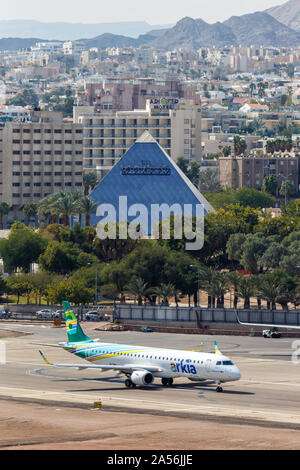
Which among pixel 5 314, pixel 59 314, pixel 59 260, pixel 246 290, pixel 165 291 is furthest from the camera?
pixel 59 260

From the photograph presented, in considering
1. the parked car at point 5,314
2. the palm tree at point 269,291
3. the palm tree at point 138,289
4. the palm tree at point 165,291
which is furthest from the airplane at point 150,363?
the parked car at point 5,314

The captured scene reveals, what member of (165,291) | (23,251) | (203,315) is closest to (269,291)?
(203,315)

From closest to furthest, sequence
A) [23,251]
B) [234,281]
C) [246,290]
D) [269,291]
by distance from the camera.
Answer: [269,291] → [246,290] → [234,281] → [23,251]

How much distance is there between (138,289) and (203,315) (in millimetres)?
16435

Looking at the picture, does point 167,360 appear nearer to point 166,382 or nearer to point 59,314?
point 166,382

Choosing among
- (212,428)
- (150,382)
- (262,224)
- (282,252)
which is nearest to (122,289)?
(282,252)

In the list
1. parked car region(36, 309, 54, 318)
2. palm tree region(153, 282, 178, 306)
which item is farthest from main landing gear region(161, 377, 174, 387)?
parked car region(36, 309, 54, 318)

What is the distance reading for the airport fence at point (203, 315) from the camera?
13475cm

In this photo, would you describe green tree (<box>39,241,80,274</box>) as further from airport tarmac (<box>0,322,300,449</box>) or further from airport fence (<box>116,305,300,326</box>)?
airport tarmac (<box>0,322,300,449</box>)

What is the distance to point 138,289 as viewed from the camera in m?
152

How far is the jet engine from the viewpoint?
89.2 metres

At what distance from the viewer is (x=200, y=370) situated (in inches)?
3430

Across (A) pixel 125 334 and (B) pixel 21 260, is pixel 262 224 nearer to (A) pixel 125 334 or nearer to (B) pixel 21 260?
(B) pixel 21 260
